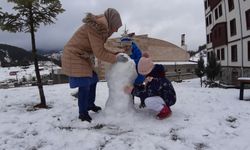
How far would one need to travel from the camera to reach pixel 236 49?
30594 mm

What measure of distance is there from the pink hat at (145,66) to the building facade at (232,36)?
931 inches

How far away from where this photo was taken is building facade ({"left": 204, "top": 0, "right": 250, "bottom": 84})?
90.6 feet

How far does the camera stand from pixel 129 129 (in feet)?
15.7

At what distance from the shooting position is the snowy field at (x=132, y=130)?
13.7 ft

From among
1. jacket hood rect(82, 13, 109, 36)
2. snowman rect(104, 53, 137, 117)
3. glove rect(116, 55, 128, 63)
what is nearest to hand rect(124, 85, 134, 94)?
snowman rect(104, 53, 137, 117)

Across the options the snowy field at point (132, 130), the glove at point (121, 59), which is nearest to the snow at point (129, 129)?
the snowy field at point (132, 130)

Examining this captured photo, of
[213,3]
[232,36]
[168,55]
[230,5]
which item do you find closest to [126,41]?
[232,36]

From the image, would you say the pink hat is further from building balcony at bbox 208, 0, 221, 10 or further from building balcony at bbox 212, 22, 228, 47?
building balcony at bbox 208, 0, 221, 10

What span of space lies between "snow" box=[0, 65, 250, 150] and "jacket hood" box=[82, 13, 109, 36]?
0.86 metres

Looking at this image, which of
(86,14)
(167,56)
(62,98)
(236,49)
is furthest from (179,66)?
(86,14)

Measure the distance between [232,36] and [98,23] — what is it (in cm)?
2952

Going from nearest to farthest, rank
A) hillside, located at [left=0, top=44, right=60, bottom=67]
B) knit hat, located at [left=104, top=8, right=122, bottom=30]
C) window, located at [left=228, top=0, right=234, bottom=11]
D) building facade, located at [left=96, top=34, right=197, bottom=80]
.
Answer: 1. knit hat, located at [left=104, top=8, right=122, bottom=30]
2. window, located at [left=228, top=0, right=234, bottom=11]
3. building facade, located at [left=96, top=34, right=197, bottom=80]
4. hillside, located at [left=0, top=44, right=60, bottom=67]

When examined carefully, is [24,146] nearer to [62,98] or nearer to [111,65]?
[111,65]

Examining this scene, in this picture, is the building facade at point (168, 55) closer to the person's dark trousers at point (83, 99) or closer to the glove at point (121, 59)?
the glove at point (121, 59)
